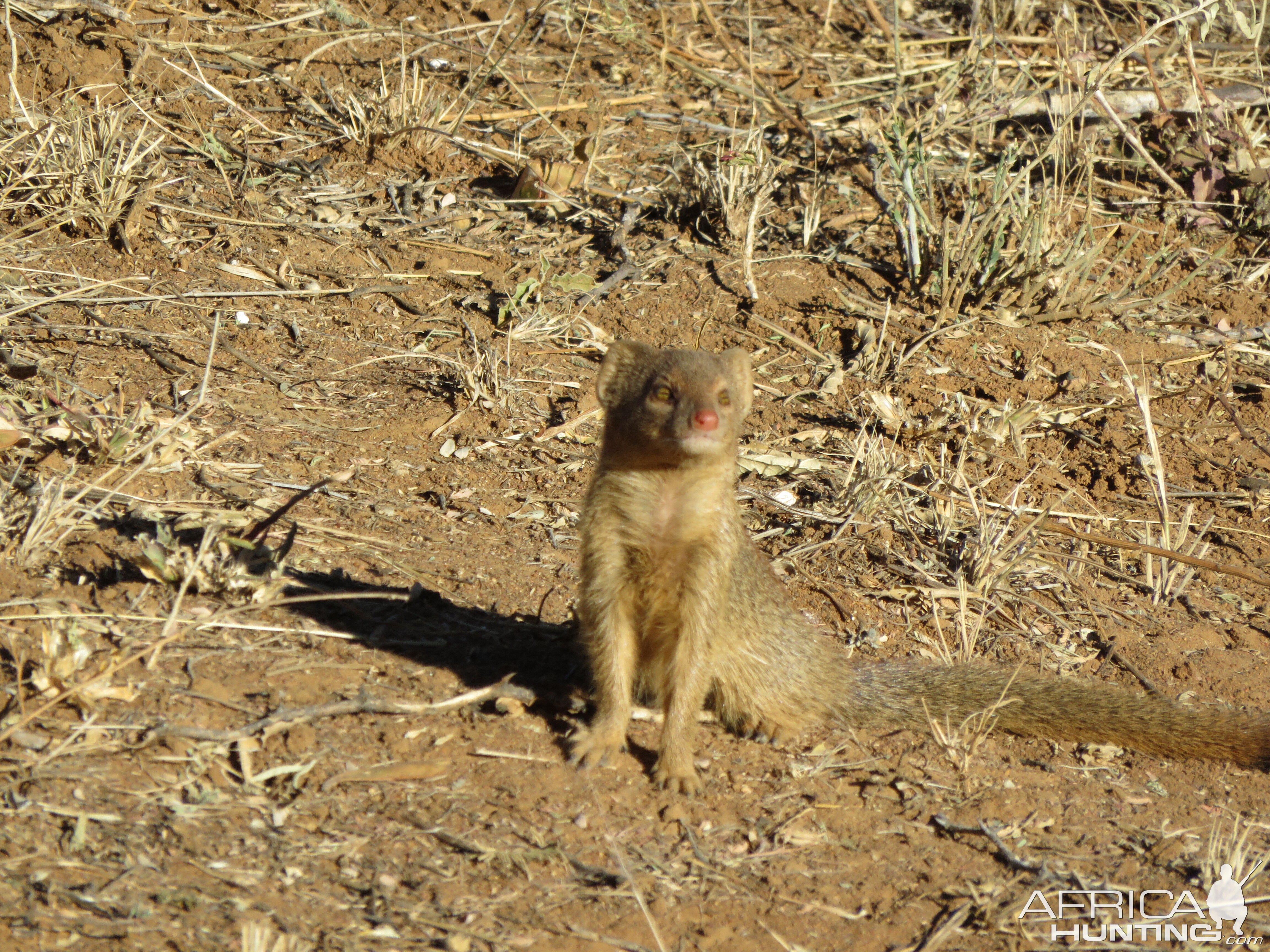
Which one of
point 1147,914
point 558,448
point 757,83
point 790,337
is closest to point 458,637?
point 558,448

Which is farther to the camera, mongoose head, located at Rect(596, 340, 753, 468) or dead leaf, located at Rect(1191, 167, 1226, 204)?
dead leaf, located at Rect(1191, 167, 1226, 204)

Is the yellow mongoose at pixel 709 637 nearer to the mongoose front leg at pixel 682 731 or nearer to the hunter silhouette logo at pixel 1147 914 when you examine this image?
the mongoose front leg at pixel 682 731

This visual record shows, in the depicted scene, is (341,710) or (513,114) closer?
(341,710)

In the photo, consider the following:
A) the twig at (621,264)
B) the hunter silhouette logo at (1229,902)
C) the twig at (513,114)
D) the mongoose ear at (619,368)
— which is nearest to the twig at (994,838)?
the hunter silhouette logo at (1229,902)

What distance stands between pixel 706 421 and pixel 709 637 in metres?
0.61

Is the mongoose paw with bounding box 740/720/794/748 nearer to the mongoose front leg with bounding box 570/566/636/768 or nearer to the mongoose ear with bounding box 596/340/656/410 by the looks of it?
the mongoose front leg with bounding box 570/566/636/768

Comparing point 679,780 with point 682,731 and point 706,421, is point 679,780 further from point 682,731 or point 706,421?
point 706,421

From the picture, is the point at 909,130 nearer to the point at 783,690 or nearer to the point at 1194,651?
the point at 1194,651

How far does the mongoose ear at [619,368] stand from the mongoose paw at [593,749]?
92 cm

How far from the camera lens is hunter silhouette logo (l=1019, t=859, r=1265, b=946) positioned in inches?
115

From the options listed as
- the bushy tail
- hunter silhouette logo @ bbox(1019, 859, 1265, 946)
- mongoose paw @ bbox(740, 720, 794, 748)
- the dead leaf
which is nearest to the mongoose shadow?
mongoose paw @ bbox(740, 720, 794, 748)

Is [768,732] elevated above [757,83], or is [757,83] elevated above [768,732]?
[757,83]

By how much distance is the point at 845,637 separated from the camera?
4535 mm

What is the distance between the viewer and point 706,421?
10.4ft
